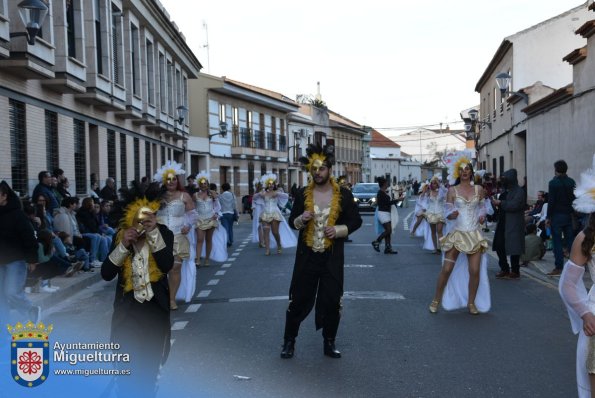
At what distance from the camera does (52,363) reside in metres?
5.98

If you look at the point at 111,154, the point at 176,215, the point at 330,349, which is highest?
the point at 111,154

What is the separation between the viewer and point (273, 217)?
1711cm

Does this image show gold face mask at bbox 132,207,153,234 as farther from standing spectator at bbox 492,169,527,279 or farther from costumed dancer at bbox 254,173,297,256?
costumed dancer at bbox 254,173,297,256

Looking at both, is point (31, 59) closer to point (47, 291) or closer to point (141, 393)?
point (47, 291)

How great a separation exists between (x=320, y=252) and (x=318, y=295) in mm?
421

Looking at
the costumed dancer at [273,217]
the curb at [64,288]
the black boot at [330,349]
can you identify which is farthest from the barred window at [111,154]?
the black boot at [330,349]

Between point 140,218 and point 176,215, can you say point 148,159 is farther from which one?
point 140,218

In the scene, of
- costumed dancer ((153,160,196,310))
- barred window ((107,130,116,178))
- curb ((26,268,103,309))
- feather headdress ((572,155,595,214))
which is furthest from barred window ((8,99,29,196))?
feather headdress ((572,155,595,214))

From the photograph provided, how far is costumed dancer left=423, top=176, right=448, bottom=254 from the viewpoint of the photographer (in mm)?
16750

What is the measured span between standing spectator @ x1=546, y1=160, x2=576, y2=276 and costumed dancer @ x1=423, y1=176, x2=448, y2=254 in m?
4.22

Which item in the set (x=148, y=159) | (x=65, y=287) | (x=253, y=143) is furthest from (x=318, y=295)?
(x=253, y=143)

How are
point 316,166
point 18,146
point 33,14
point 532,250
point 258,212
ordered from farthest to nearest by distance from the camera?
point 258,212 → point 18,146 → point 532,250 → point 33,14 → point 316,166

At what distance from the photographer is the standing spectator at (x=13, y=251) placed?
24.9 feet

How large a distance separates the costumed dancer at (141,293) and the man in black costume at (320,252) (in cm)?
173
